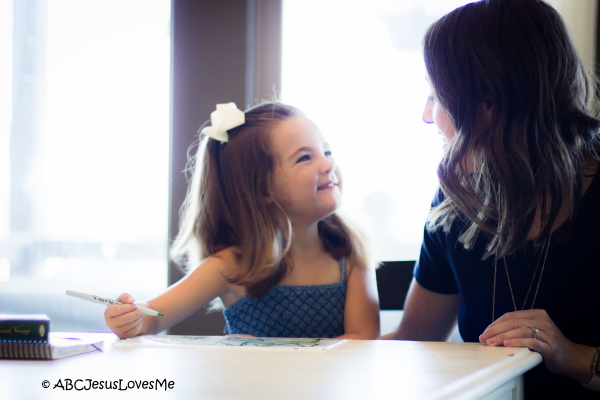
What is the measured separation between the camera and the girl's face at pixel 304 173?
1.33 meters

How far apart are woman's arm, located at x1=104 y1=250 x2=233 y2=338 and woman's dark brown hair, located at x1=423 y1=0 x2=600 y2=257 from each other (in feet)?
1.86

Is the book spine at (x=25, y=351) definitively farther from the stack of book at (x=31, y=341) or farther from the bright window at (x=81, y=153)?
the bright window at (x=81, y=153)

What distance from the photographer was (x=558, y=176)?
0.98 meters

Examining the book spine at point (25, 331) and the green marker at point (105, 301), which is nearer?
the book spine at point (25, 331)

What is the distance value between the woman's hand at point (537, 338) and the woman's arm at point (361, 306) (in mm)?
483

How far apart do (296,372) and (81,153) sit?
1264 millimetres

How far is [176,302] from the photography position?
121 cm

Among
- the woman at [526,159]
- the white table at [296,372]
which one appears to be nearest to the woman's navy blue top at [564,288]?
the woman at [526,159]

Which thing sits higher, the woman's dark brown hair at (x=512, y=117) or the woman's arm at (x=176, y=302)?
the woman's dark brown hair at (x=512, y=117)

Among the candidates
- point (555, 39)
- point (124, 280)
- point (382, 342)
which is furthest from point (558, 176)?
point (124, 280)

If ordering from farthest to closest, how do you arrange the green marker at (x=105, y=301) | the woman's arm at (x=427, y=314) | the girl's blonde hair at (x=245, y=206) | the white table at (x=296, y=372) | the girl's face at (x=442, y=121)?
the girl's blonde hair at (x=245, y=206) < the woman's arm at (x=427, y=314) < the girl's face at (x=442, y=121) < the green marker at (x=105, y=301) < the white table at (x=296, y=372)

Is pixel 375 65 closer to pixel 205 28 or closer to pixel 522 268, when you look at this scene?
pixel 205 28

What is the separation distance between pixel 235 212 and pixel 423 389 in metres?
0.90

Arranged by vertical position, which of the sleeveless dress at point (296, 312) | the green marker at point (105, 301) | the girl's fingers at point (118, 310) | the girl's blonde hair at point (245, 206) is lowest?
the sleeveless dress at point (296, 312)
